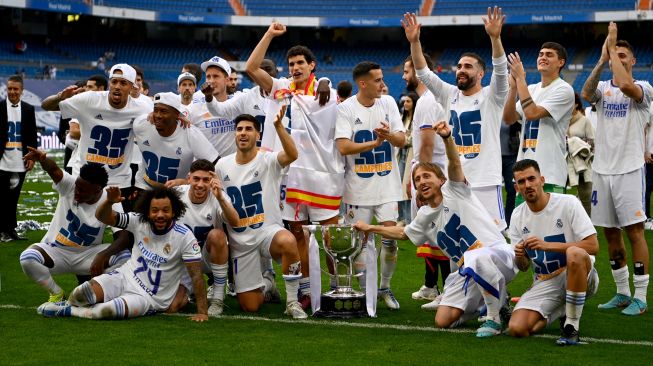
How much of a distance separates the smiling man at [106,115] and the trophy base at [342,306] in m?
2.66

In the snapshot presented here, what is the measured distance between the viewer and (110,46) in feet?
158

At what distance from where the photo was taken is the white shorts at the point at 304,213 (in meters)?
8.84

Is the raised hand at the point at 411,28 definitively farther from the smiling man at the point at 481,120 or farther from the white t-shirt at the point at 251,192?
the white t-shirt at the point at 251,192

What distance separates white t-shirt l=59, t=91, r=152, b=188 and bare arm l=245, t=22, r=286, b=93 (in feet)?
4.22

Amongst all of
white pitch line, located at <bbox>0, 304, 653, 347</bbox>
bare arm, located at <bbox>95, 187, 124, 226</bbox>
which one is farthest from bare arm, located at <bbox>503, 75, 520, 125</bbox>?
bare arm, located at <bbox>95, 187, 124, 226</bbox>

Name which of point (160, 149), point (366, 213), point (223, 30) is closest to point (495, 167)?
point (366, 213)

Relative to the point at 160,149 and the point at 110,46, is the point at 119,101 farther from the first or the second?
the point at 110,46

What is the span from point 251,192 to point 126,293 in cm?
138

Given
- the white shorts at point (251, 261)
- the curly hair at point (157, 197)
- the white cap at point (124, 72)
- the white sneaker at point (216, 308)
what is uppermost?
the white cap at point (124, 72)

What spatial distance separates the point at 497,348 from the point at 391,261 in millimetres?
2135

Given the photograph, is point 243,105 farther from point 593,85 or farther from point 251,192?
point 593,85

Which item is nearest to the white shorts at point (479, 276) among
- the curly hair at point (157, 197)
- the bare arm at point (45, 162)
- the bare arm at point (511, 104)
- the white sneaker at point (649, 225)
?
the bare arm at point (511, 104)

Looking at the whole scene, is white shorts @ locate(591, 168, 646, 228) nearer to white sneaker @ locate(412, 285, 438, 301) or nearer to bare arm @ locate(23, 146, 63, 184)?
white sneaker @ locate(412, 285, 438, 301)

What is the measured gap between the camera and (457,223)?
25.4 feet
